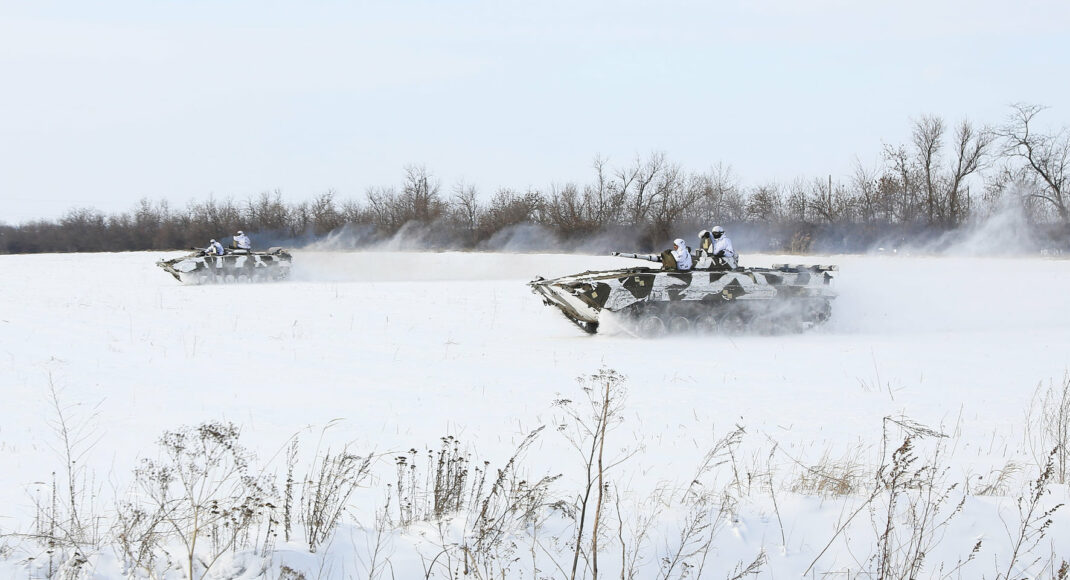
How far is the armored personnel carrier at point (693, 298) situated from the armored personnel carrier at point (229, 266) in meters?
16.3

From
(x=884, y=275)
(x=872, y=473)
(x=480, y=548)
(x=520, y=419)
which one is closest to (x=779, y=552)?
(x=480, y=548)

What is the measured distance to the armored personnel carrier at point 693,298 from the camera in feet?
46.6

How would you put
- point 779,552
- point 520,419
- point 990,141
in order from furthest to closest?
point 990,141 < point 520,419 < point 779,552

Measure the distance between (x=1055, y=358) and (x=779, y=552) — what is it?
9.74 metres

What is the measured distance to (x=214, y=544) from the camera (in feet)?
11.2

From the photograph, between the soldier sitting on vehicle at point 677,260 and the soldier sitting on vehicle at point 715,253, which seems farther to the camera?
the soldier sitting on vehicle at point 715,253

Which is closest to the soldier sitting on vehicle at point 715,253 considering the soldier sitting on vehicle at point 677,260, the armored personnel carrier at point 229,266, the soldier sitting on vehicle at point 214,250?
the soldier sitting on vehicle at point 677,260

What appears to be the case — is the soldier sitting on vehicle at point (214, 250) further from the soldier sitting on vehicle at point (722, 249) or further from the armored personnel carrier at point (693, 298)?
the soldier sitting on vehicle at point (722, 249)

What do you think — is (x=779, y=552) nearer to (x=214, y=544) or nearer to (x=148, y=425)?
(x=214, y=544)

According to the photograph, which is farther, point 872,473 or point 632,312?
point 632,312

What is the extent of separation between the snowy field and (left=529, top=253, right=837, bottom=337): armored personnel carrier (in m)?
Result: 0.49

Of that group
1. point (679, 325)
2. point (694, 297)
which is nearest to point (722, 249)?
point (694, 297)

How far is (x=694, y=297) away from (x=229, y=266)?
60.7ft

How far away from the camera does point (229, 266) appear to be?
27391 millimetres
